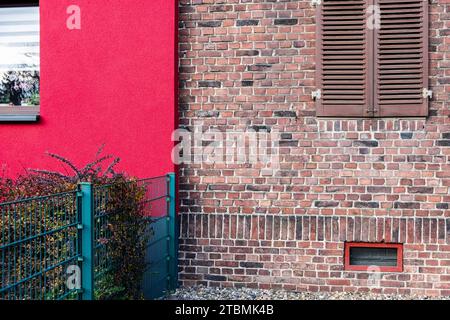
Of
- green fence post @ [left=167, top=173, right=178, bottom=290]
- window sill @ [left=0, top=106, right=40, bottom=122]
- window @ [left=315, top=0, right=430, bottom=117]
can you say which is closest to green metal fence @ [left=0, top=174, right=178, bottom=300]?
green fence post @ [left=167, top=173, right=178, bottom=290]

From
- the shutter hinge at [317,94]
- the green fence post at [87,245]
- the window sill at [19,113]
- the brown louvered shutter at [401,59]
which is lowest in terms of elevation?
the green fence post at [87,245]

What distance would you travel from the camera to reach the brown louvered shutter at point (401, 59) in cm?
616

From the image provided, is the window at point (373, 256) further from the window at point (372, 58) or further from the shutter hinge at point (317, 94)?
the shutter hinge at point (317, 94)

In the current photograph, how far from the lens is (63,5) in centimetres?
656

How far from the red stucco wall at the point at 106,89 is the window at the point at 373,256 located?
6.77 feet

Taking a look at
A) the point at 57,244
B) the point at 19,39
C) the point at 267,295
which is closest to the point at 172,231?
the point at 267,295

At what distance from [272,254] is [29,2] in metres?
3.88

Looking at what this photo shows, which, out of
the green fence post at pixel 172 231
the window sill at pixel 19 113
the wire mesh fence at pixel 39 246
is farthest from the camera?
the window sill at pixel 19 113

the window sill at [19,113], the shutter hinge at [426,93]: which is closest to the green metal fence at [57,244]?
the window sill at [19,113]

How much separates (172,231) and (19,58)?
2.67 metres

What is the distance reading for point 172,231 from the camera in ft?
20.7

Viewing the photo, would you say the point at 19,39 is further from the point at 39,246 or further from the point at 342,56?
the point at 39,246
